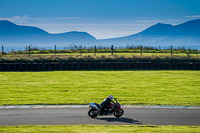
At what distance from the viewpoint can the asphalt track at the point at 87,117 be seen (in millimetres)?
11844

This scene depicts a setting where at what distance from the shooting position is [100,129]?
10531 millimetres

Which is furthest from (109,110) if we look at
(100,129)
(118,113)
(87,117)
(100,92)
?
(100,92)

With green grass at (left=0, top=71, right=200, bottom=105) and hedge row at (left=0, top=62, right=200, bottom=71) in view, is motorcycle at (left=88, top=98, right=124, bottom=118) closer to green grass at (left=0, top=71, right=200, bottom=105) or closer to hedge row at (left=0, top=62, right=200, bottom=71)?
green grass at (left=0, top=71, right=200, bottom=105)

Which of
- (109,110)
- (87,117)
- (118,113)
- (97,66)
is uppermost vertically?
(97,66)

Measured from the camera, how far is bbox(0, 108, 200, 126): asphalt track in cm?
1184

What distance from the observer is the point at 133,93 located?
59.3ft

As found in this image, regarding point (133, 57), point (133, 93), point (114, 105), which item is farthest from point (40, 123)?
point (133, 57)

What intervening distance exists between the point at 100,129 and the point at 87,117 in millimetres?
2261

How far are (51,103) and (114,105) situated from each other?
13.4 feet

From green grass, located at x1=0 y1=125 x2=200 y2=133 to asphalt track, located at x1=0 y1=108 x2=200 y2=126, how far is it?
727 millimetres

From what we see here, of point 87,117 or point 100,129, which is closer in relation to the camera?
point 100,129

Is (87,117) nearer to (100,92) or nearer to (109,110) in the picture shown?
(109,110)

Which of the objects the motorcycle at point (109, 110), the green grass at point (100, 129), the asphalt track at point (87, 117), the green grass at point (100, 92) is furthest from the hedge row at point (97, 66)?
the green grass at point (100, 129)

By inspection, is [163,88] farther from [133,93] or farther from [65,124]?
[65,124]
